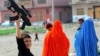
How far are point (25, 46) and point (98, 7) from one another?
144 feet

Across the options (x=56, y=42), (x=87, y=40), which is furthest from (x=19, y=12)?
(x=87, y=40)

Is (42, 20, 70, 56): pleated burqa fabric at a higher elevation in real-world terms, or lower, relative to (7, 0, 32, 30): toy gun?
lower

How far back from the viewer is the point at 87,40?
7.36 meters

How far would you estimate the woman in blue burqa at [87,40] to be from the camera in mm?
7203

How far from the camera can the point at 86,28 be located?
7.20 meters

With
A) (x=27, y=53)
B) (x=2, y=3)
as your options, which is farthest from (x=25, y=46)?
(x=2, y=3)

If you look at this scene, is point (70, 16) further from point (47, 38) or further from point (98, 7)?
point (47, 38)

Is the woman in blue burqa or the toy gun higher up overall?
the toy gun

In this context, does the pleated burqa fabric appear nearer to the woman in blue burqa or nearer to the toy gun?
the woman in blue burqa

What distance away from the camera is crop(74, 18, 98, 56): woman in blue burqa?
7.20 meters

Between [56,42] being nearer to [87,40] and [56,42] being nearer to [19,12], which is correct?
[87,40]

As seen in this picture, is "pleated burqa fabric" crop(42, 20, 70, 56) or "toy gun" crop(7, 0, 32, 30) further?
"pleated burqa fabric" crop(42, 20, 70, 56)

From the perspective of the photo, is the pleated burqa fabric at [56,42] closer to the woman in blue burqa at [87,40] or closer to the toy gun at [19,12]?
the woman in blue burqa at [87,40]

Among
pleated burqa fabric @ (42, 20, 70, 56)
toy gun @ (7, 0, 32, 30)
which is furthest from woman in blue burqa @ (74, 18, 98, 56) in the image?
toy gun @ (7, 0, 32, 30)
